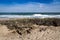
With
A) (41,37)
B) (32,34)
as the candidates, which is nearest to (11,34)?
(32,34)

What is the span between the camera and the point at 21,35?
17.5ft

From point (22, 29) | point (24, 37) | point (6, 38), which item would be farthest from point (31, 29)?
point (6, 38)

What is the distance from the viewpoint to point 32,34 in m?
5.45

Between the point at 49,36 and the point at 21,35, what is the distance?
117 centimetres

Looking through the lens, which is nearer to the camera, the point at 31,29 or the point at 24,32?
the point at 24,32

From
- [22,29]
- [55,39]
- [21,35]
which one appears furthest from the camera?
[22,29]

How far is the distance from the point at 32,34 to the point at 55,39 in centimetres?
105

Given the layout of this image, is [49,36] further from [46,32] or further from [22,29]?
[22,29]

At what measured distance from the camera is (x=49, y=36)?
5.18 meters

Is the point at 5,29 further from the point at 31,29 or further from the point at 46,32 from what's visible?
the point at 46,32

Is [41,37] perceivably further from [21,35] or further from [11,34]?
[11,34]

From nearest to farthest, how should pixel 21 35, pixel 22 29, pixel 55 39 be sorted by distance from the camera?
1. pixel 55 39
2. pixel 21 35
3. pixel 22 29

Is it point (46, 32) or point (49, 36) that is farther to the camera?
point (46, 32)

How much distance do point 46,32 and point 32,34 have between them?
0.65 m
